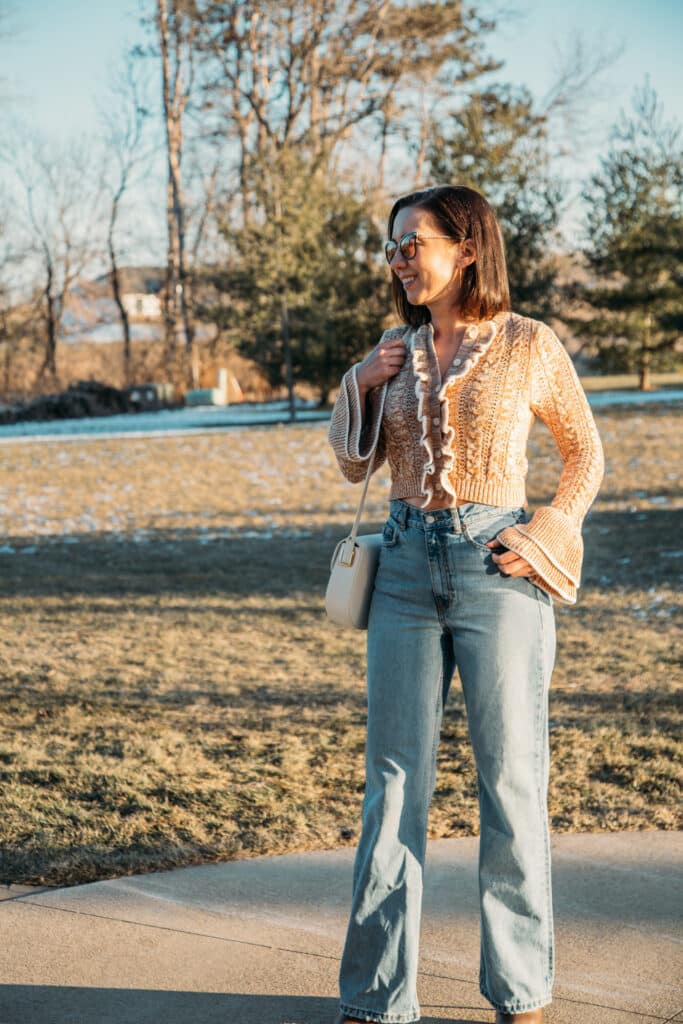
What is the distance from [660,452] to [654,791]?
559 inches

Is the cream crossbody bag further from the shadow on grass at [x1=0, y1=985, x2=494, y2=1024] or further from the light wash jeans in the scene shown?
the shadow on grass at [x1=0, y1=985, x2=494, y2=1024]

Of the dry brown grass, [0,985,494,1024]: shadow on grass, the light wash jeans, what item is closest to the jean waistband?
the light wash jeans

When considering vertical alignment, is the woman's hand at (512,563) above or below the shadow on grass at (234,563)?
above

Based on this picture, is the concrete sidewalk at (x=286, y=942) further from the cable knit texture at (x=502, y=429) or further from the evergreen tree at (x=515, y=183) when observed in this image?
the evergreen tree at (x=515, y=183)

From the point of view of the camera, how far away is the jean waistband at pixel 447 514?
249 centimetres

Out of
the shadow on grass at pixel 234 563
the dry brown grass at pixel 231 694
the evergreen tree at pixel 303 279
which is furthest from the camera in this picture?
the evergreen tree at pixel 303 279

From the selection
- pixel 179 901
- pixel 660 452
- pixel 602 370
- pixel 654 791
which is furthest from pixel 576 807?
pixel 602 370

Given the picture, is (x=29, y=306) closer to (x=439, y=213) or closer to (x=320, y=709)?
(x=320, y=709)

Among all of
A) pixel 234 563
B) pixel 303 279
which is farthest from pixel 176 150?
pixel 234 563

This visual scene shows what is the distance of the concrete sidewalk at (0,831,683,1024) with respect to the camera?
2789 mm

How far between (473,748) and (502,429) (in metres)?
0.68

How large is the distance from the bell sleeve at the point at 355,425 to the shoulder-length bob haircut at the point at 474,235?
0.29 meters

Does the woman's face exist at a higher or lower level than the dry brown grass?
higher

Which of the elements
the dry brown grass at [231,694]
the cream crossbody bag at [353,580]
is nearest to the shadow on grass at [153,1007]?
the dry brown grass at [231,694]
